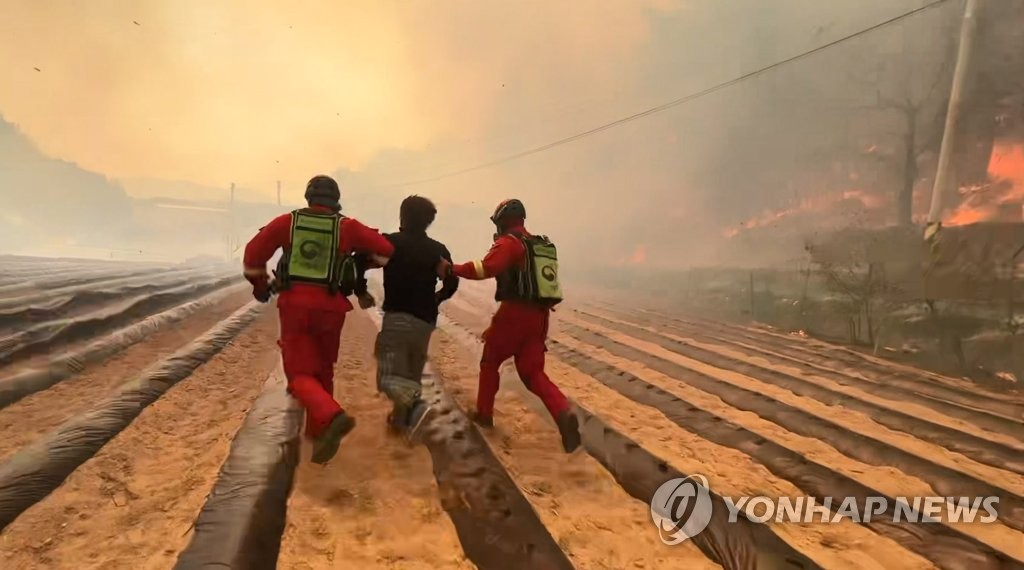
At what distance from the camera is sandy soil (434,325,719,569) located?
2422mm

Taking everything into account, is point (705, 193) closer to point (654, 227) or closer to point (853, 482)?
point (654, 227)

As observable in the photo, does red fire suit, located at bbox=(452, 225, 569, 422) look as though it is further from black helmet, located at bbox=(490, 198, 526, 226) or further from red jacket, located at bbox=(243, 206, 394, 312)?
red jacket, located at bbox=(243, 206, 394, 312)

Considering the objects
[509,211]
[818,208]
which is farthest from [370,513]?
[818,208]

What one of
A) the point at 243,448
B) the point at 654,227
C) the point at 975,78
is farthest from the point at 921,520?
the point at 654,227

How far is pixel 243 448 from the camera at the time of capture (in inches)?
128

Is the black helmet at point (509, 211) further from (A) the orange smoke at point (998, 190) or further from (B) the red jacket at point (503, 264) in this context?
(A) the orange smoke at point (998, 190)

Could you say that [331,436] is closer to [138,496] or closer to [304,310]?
[304,310]

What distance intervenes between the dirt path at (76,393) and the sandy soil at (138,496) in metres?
0.61

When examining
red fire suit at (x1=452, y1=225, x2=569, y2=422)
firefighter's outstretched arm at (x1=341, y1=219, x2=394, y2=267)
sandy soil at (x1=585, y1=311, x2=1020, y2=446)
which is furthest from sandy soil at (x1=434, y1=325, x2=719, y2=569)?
sandy soil at (x1=585, y1=311, x2=1020, y2=446)

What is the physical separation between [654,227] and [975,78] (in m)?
25.7

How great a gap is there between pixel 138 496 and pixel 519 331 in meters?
2.52

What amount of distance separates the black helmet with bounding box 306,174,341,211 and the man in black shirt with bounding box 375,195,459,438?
20.1 inches

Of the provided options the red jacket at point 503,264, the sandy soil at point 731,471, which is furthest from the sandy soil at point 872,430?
the red jacket at point 503,264

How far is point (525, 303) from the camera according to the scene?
3.67 meters
